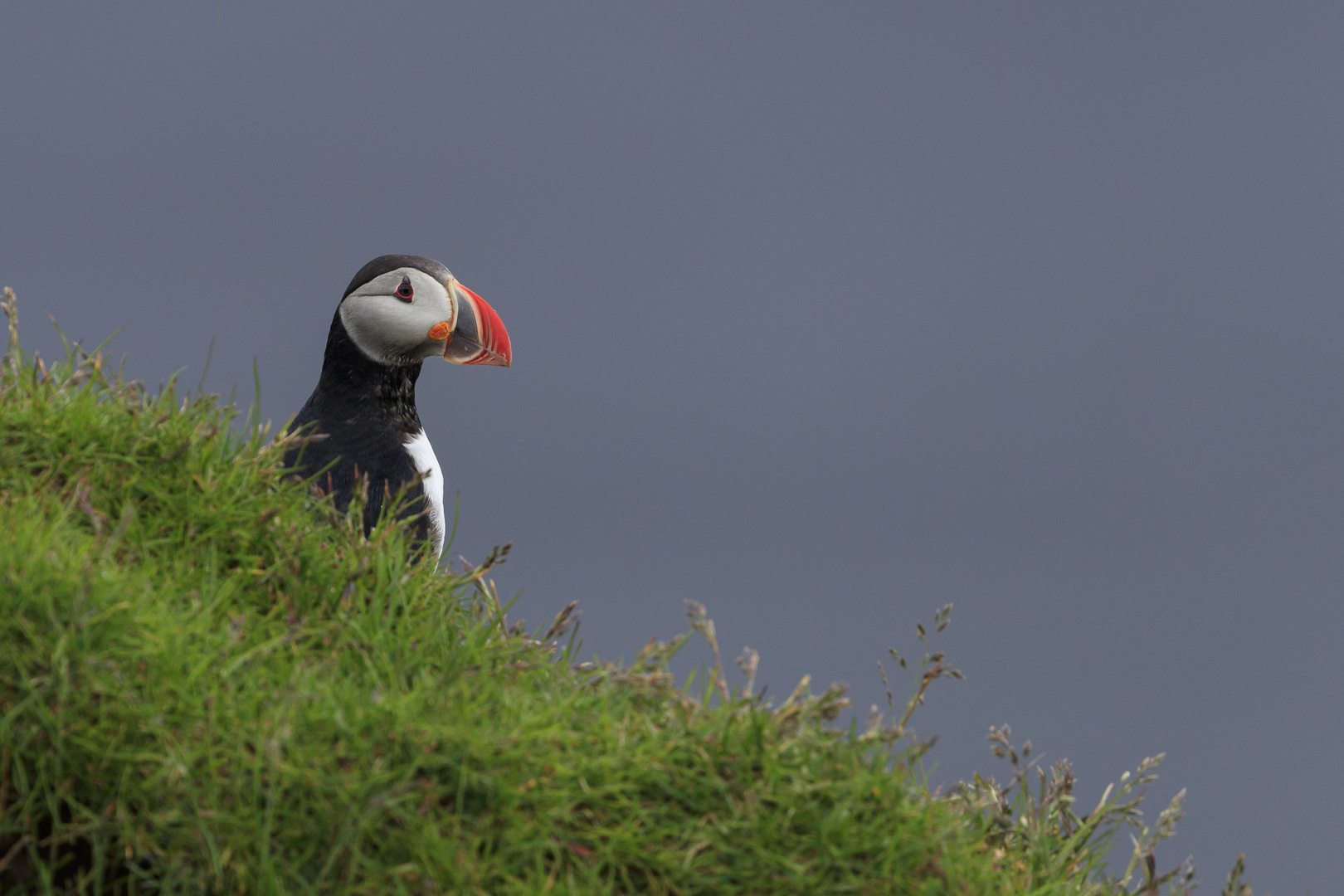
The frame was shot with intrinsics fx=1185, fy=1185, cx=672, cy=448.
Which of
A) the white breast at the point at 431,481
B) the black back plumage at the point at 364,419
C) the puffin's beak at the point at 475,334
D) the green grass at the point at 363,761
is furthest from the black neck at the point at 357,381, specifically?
the green grass at the point at 363,761

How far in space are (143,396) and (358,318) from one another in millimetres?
2525

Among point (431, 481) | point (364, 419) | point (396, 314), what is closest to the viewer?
point (431, 481)

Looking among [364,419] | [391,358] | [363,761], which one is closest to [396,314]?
[391,358]

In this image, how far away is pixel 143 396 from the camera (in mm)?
4574

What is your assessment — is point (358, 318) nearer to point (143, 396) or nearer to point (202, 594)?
point (143, 396)

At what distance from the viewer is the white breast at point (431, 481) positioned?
6508mm

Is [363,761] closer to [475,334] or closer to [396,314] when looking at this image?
[396,314]

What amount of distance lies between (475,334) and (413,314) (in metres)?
0.47

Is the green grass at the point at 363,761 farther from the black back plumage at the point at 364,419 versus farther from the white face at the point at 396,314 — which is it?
the white face at the point at 396,314

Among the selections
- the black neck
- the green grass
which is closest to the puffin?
the black neck

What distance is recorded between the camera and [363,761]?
3102 mm

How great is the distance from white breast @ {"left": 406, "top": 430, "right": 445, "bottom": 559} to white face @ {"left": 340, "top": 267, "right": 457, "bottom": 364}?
1.77 ft

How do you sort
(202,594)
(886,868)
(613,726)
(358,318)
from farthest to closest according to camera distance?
(358,318), (202,594), (613,726), (886,868)

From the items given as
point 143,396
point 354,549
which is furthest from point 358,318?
point 354,549
